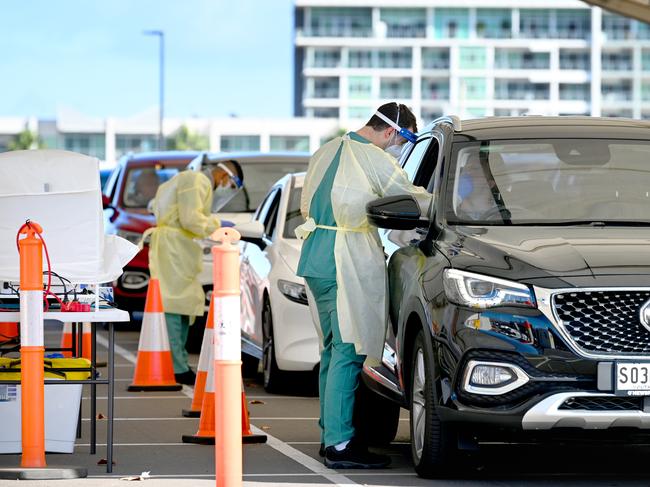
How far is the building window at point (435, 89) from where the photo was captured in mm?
176625

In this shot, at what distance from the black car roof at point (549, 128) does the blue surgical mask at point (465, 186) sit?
0.31 meters

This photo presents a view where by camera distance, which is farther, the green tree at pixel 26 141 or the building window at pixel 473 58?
the building window at pixel 473 58

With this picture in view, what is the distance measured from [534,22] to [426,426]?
175434 mm

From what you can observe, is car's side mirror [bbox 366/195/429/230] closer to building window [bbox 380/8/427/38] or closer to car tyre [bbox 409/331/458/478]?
car tyre [bbox 409/331/458/478]

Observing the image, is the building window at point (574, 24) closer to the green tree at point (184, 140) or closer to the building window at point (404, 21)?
the building window at point (404, 21)

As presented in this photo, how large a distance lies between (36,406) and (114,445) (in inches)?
67.5

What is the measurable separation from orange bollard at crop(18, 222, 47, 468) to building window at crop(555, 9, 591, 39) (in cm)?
17053

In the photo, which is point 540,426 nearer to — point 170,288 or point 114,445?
point 114,445

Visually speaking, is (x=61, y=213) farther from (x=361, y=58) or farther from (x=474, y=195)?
(x=361, y=58)

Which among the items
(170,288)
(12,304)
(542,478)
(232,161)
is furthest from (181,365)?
(542,478)

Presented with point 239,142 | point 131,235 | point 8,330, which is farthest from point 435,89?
point 8,330

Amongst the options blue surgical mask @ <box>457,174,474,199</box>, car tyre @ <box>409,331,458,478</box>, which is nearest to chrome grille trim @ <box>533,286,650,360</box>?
car tyre @ <box>409,331,458,478</box>

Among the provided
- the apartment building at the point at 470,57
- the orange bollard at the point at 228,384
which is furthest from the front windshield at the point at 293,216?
the apartment building at the point at 470,57

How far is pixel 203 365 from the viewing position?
35.9 feet
